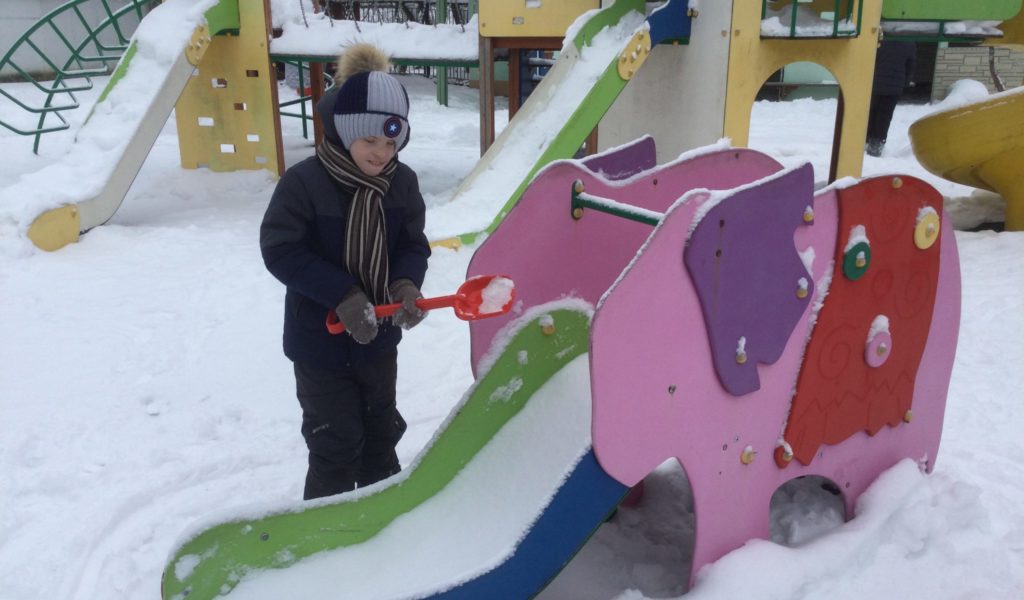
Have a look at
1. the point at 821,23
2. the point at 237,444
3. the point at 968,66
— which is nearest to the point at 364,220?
the point at 237,444

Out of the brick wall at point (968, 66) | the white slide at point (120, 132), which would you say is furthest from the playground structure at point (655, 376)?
the brick wall at point (968, 66)

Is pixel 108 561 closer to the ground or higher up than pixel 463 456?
closer to the ground

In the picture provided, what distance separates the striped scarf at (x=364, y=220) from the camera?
6.07 feet

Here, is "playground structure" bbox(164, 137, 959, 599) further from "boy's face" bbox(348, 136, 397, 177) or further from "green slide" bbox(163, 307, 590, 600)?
"boy's face" bbox(348, 136, 397, 177)

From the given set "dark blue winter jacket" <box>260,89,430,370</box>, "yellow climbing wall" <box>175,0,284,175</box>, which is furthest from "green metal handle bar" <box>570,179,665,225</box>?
"yellow climbing wall" <box>175,0,284,175</box>

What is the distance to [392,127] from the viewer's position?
180cm

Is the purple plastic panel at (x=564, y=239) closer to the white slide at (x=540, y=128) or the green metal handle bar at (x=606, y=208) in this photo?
the green metal handle bar at (x=606, y=208)

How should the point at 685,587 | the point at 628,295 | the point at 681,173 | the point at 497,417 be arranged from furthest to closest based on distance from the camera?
the point at 681,173
the point at 497,417
the point at 685,587
the point at 628,295

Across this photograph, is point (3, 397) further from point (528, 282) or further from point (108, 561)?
point (528, 282)

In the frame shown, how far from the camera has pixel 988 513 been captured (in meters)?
2.21

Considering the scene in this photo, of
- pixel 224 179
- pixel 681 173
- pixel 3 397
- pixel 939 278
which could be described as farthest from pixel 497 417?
pixel 224 179

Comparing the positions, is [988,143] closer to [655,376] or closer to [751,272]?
[751,272]

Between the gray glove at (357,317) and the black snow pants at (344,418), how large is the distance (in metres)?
0.23

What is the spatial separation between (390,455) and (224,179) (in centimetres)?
504
